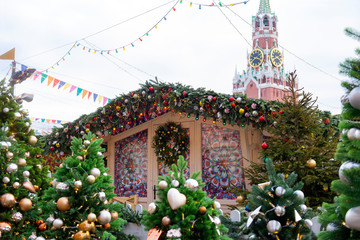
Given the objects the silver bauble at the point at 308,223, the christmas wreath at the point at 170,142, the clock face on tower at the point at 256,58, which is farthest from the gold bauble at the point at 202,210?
the clock face on tower at the point at 256,58

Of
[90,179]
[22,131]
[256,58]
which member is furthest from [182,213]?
[256,58]

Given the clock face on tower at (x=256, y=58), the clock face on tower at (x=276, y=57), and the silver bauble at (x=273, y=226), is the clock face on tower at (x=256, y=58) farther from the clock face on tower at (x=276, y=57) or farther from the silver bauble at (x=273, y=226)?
the silver bauble at (x=273, y=226)

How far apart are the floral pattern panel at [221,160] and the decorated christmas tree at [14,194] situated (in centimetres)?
457

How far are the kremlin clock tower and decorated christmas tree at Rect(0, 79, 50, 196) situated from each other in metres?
44.7

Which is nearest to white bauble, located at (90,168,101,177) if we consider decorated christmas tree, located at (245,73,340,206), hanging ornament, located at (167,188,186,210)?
hanging ornament, located at (167,188,186,210)

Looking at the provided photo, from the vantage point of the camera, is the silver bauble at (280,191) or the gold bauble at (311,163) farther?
the gold bauble at (311,163)

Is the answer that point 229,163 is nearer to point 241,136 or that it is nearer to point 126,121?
point 241,136

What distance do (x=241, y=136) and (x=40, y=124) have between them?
10.5 meters

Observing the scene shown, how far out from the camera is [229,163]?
801cm

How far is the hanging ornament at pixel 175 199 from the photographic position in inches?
128

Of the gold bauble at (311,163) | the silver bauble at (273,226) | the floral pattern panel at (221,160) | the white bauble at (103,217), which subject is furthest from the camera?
the floral pattern panel at (221,160)

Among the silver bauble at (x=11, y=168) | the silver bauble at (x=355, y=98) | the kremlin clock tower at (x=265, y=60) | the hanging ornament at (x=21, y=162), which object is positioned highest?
the kremlin clock tower at (x=265, y=60)

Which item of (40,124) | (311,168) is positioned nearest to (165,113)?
(311,168)

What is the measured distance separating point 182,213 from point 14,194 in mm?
2043
